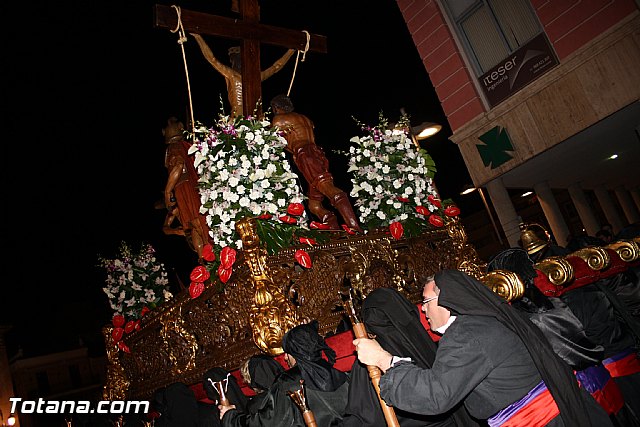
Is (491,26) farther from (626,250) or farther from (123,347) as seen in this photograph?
(123,347)

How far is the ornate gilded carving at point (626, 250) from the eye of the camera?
3.92 m

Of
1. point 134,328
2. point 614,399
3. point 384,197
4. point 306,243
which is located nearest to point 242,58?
point 384,197

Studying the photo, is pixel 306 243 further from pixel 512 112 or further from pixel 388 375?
pixel 512 112

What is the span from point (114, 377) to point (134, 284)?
4.65 ft

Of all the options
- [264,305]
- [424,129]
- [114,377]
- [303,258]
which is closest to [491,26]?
[424,129]

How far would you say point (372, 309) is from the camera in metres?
3.53

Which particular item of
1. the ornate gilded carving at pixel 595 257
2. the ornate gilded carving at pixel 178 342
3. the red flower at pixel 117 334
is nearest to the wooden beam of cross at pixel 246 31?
the ornate gilded carving at pixel 178 342

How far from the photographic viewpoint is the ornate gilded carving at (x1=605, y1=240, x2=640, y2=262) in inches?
154

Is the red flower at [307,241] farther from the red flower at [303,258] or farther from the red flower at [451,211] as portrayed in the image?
the red flower at [451,211]

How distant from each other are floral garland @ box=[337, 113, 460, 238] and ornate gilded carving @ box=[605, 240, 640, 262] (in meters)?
2.19

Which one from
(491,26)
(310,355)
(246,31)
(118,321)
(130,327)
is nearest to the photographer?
(310,355)

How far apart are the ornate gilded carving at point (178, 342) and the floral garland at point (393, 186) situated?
2427 mm

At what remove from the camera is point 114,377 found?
7.10m

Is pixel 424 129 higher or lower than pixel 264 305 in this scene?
higher
